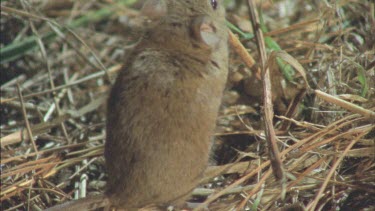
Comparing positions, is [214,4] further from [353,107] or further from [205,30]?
[353,107]

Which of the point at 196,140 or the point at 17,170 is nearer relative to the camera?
the point at 196,140

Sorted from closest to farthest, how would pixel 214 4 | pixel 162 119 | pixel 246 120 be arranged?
pixel 162 119
pixel 214 4
pixel 246 120

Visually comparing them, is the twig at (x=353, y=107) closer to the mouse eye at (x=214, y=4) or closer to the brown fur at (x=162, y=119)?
the brown fur at (x=162, y=119)

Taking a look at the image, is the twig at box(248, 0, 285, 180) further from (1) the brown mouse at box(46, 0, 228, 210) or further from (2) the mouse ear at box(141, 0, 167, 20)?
(2) the mouse ear at box(141, 0, 167, 20)

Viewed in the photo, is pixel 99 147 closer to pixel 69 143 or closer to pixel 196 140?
pixel 69 143

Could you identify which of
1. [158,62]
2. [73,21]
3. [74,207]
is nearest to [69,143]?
[74,207]

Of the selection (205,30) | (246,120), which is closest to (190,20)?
(205,30)

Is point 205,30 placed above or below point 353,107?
above
